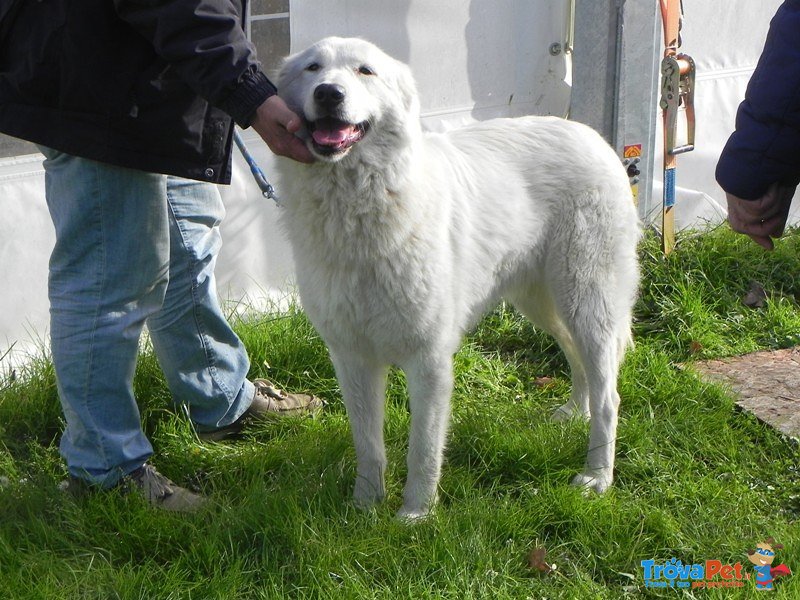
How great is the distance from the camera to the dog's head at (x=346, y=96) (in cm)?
258

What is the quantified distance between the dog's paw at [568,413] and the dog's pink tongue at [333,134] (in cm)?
147

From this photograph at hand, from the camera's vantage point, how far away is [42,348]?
369 centimetres

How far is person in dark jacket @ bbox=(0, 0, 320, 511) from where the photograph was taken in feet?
7.88

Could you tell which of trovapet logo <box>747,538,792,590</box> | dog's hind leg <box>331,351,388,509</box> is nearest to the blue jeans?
dog's hind leg <box>331,351,388,509</box>

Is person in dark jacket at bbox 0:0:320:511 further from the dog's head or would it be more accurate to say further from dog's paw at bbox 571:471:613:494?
dog's paw at bbox 571:471:613:494

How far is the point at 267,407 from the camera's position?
3.55 metres

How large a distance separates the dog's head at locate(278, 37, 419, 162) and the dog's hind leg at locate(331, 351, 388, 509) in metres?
0.74

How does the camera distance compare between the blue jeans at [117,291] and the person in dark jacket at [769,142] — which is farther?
the blue jeans at [117,291]

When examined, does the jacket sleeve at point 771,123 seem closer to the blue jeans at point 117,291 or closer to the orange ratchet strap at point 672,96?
the blue jeans at point 117,291

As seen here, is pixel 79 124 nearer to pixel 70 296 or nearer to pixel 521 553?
pixel 70 296

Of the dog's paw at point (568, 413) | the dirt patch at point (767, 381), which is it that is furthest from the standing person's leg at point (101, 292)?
the dirt patch at point (767, 381)

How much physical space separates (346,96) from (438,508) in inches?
50.5

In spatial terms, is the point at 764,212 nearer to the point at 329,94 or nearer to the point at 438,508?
the point at 329,94

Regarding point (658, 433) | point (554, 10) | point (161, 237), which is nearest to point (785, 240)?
point (554, 10)
